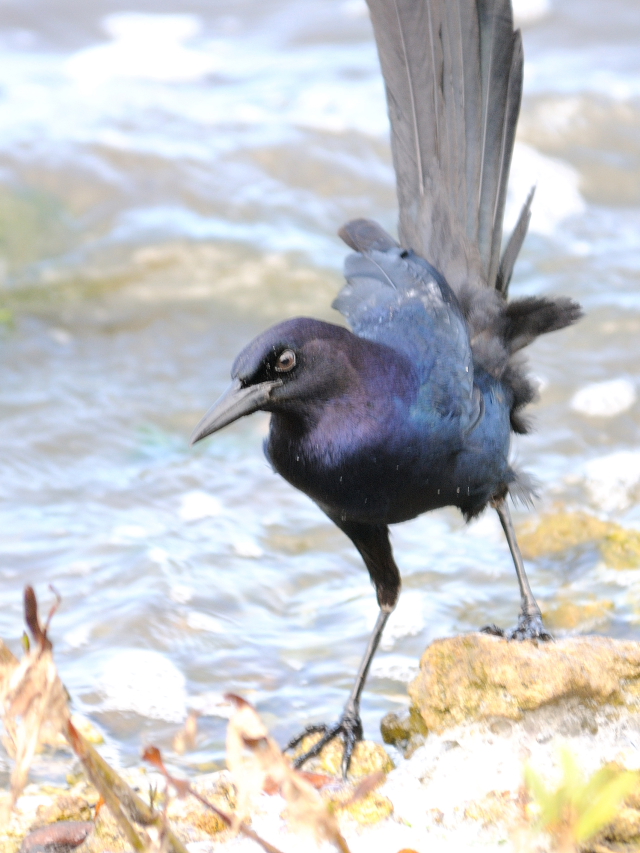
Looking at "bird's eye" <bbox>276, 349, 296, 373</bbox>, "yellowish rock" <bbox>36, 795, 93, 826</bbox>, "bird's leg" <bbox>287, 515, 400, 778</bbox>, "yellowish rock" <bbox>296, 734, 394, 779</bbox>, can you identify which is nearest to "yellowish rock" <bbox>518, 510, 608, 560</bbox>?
"bird's leg" <bbox>287, 515, 400, 778</bbox>

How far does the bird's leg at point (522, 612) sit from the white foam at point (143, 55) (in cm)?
659

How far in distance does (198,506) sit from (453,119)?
2.09 metres

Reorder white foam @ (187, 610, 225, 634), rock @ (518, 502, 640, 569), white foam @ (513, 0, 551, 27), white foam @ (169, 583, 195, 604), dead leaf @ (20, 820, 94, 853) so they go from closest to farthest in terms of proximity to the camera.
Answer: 1. dead leaf @ (20, 820, 94, 853)
2. white foam @ (187, 610, 225, 634)
3. white foam @ (169, 583, 195, 604)
4. rock @ (518, 502, 640, 569)
5. white foam @ (513, 0, 551, 27)

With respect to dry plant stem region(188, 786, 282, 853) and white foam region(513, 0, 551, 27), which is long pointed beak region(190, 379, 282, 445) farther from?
white foam region(513, 0, 551, 27)

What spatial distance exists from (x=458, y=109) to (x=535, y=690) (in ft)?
6.49

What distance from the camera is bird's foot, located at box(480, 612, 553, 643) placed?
3.42 m

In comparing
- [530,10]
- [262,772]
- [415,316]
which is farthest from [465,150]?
[530,10]

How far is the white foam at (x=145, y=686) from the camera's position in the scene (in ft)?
11.3

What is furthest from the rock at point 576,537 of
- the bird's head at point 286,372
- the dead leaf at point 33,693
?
the dead leaf at point 33,693

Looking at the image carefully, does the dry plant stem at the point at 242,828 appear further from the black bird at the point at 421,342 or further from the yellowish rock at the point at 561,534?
the yellowish rock at the point at 561,534

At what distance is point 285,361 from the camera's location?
278cm

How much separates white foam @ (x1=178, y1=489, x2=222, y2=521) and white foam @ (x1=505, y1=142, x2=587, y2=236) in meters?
3.56

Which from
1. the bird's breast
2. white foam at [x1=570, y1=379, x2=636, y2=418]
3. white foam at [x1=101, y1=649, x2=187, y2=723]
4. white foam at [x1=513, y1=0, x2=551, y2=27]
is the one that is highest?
the bird's breast

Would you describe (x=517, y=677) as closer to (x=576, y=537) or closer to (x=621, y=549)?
(x=621, y=549)
